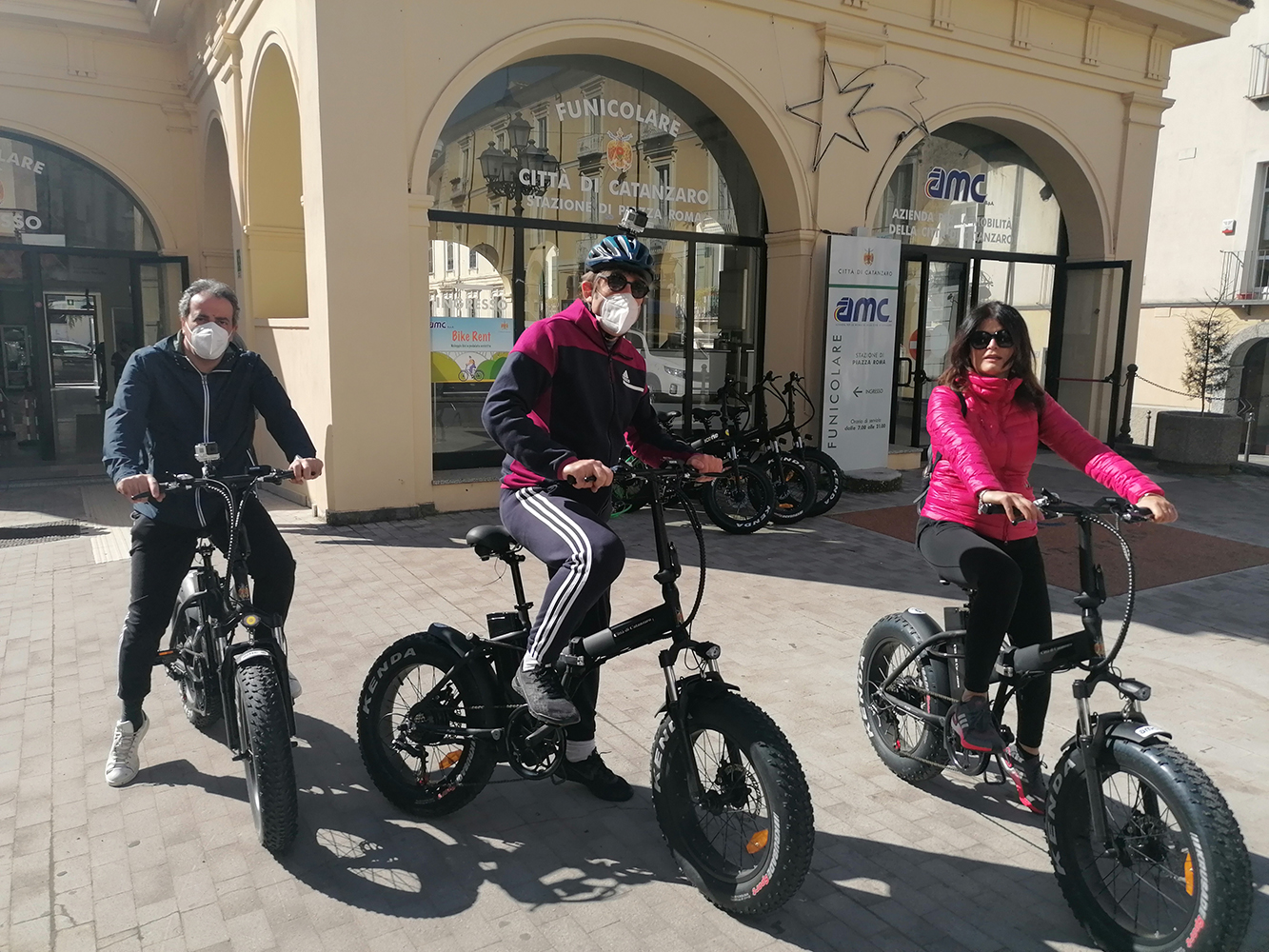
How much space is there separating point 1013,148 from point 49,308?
1263cm

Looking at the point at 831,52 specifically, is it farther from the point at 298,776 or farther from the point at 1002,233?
the point at 298,776

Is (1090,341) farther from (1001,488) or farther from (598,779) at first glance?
(598,779)

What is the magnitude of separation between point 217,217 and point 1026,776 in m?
12.1

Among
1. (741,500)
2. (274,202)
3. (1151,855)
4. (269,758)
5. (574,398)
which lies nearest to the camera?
(1151,855)

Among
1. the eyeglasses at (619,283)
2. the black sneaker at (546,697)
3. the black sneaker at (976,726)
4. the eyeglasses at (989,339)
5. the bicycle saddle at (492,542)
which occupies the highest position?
the eyeglasses at (619,283)

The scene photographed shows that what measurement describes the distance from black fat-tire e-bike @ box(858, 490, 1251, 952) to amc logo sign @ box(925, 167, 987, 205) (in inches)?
389

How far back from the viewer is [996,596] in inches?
119

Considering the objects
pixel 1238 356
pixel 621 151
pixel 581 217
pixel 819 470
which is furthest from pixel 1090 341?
pixel 1238 356

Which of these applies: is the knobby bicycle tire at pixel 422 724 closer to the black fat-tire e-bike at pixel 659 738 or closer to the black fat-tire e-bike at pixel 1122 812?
the black fat-tire e-bike at pixel 659 738

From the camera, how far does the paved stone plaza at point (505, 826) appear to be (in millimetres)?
2686

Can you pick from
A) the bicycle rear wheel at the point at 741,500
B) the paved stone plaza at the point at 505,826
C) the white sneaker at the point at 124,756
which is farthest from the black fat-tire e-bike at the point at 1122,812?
the bicycle rear wheel at the point at 741,500

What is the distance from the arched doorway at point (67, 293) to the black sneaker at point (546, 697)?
36.5 feet

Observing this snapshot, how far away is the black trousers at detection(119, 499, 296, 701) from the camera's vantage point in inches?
133

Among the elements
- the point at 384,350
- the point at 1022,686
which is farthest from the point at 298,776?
the point at 384,350
